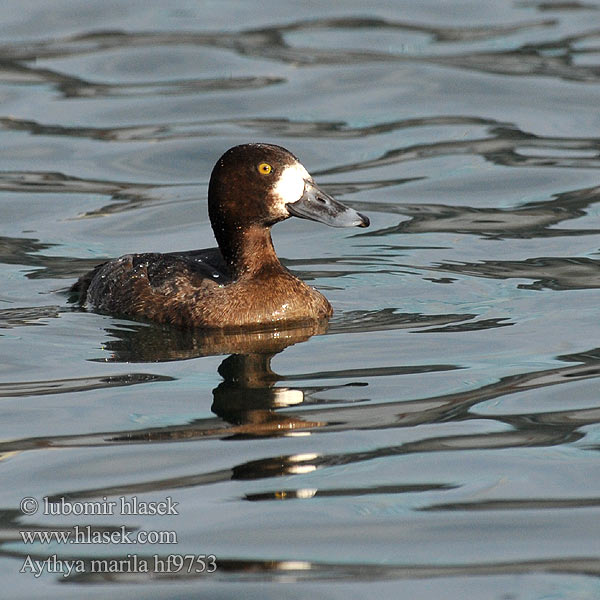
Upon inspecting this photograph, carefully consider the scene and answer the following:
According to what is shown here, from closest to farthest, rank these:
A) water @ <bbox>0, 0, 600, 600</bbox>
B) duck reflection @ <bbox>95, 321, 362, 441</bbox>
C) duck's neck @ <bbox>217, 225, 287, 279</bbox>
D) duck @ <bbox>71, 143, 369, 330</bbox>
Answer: water @ <bbox>0, 0, 600, 600</bbox> → duck reflection @ <bbox>95, 321, 362, 441</bbox> → duck @ <bbox>71, 143, 369, 330</bbox> → duck's neck @ <bbox>217, 225, 287, 279</bbox>

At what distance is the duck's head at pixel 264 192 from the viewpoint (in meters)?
8.10

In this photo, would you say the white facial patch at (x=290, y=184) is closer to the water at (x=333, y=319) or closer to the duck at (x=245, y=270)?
the duck at (x=245, y=270)

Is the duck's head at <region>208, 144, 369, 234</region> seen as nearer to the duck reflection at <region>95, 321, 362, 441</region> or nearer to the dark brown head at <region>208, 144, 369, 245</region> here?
the dark brown head at <region>208, 144, 369, 245</region>

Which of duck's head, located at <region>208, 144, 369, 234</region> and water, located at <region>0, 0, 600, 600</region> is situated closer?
water, located at <region>0, 0, 600, 600</region>

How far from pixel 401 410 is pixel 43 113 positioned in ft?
26.1

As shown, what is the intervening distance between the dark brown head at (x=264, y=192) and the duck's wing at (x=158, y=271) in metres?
0.26

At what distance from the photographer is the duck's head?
8102 millimetres

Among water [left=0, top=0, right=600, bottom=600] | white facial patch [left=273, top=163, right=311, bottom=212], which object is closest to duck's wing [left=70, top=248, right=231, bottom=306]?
water [left=0, top=0, right=600, bottom=600]

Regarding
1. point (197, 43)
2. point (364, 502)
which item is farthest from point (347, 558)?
point (197, 43)

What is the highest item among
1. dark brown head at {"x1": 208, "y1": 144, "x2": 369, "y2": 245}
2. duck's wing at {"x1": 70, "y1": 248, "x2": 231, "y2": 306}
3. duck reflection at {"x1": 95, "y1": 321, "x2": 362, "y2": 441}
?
dark brown head at {"x1": 208, "y1": 144, "x2": 369, "y2": 245}

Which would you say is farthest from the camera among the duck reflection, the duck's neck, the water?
the duck's neck

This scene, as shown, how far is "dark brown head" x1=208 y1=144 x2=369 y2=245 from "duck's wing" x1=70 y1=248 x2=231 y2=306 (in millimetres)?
259

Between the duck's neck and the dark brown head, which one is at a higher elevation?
the dark brown head

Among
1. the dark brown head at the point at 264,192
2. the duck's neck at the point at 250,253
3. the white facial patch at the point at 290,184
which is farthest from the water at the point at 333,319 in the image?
the white facial patch at the point at 290,184
